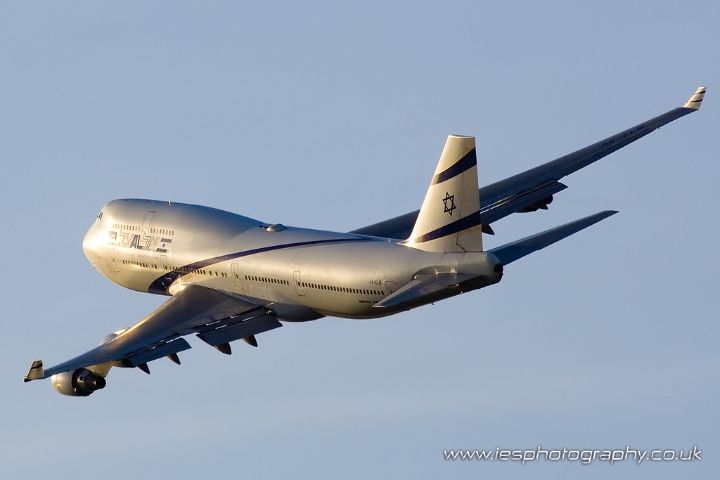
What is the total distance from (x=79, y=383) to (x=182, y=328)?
6.30m

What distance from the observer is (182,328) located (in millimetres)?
93562

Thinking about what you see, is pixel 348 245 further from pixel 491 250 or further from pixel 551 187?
pixel 551 187

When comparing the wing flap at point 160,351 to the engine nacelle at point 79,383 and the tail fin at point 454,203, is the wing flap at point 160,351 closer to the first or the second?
the engine nacelle at point 79,383

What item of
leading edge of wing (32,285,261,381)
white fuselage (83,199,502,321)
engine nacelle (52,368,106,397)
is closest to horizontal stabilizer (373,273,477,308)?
white fuselage (83,199,502,321)

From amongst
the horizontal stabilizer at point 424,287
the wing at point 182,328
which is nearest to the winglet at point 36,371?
the wing at point 182,328

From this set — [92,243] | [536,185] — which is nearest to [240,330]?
[92,243]

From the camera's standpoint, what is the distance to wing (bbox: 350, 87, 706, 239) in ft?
342

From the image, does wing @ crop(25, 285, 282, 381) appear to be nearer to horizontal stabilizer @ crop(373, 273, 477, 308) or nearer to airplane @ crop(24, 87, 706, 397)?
airplane @ crop(24, 87, 706, 397)

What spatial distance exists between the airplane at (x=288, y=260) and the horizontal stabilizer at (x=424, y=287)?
0.08 meters

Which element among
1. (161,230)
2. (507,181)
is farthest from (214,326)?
(507,181)

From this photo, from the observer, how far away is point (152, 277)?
102 meters

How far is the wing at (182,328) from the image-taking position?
9044 centimetres

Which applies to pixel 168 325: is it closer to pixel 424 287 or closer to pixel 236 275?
pixel 236 275

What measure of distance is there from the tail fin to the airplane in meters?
0.05
